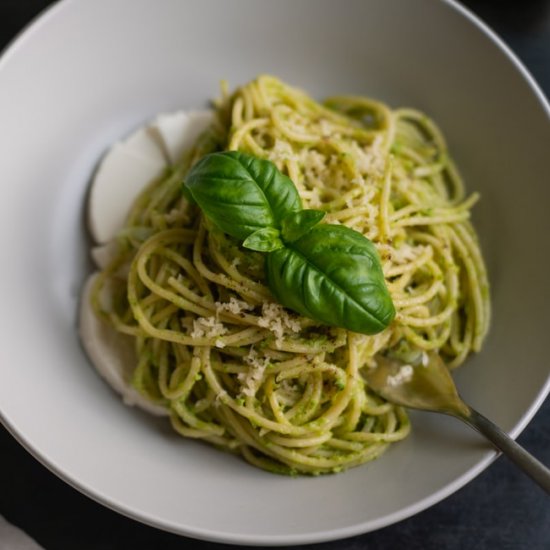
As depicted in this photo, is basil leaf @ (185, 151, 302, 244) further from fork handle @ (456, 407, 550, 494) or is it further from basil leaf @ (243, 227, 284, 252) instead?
fork handle @ (456, 407, 550, 494)

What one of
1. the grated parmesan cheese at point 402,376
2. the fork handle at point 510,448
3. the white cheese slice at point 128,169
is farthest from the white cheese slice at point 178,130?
the fork handle at point 510,448

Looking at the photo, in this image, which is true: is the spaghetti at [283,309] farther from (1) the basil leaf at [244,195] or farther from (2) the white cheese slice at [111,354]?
(1) the basil leaf at [244,195]

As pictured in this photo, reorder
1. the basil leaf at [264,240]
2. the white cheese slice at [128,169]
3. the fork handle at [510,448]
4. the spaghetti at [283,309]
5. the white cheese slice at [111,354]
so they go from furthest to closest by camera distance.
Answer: the white cheese slice at [128,169] → the white cheese slice at [111,354] → the spaghetti at [283,309] → the basil leaf at [264,240] → the fork handle at [510,448]

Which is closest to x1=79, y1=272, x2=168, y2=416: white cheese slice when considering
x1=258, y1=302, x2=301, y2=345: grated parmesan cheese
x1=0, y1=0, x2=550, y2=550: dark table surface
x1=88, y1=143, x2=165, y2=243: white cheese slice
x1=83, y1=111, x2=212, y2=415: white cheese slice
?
x1=83, y1=111, x2=212, y2=415: white cheese slice

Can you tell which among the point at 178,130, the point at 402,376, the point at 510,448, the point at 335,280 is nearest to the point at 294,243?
the point at 335,280

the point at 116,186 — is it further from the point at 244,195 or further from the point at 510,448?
the point at 510,448

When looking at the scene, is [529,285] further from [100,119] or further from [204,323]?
[100,119]
